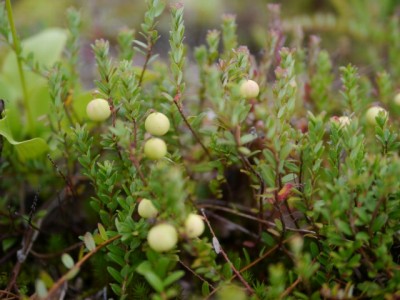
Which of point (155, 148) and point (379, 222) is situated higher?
point (155, 148)

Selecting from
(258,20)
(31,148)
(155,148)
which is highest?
(155,148)

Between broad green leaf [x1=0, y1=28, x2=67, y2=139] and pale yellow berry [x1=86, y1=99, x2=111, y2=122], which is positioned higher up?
pale yellow berry [x1=86, y1=99, x2=111, y2=122]

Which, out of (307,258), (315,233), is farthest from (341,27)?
(307,258)

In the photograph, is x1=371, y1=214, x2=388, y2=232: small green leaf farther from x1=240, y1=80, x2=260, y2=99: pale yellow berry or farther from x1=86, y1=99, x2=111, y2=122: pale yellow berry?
x1=86, y1=99, x2=111, y2=122: pale yellow berry

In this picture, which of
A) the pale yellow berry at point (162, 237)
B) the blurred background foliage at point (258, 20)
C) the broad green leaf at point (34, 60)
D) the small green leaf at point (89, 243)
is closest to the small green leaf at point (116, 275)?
the small green leaf at point (89, 243)

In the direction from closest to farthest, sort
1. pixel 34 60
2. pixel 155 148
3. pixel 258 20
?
pixel 155 148, pixel 34 60, pixel 258 20

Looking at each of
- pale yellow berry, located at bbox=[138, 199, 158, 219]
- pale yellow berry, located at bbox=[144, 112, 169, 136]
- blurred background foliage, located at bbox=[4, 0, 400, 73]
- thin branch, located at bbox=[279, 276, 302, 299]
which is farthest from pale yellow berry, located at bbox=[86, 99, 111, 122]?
blurred background foliage, located at bbox=[4, 0, 400, 73]

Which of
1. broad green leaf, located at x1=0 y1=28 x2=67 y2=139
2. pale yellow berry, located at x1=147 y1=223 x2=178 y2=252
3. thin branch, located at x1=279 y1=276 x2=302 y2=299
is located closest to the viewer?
pale yellow berry, located at x1=147 y1=223 x2=178 y2=252

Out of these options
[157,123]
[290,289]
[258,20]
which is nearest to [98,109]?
[157,123]

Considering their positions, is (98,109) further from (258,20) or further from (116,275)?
(258,20)

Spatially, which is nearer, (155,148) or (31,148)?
(155,148)
